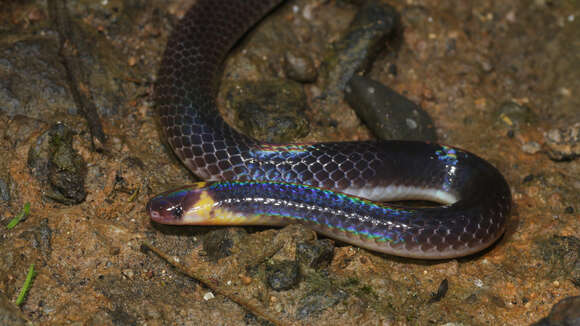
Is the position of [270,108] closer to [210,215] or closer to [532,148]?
[210,215]

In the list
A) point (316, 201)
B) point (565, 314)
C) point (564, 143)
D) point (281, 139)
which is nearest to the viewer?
point (565, 314)

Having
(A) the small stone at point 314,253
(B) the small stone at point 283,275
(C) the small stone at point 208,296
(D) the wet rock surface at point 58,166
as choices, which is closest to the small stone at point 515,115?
(A) the small stone at point 314,253

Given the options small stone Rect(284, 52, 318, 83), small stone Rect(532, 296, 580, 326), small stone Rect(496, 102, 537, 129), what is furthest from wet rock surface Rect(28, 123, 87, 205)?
small stone Rect(496, 102, 537, 129)

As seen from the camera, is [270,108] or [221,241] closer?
[221,241]

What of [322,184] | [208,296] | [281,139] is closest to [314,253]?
[322,184]

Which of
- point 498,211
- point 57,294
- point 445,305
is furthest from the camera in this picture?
point 498,211

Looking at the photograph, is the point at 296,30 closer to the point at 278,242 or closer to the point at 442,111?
the point at 442,111

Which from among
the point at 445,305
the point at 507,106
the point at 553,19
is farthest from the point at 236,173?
the point at 553,19

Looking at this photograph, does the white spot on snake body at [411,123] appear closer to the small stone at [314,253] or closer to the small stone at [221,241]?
the small stone at [314,253]
